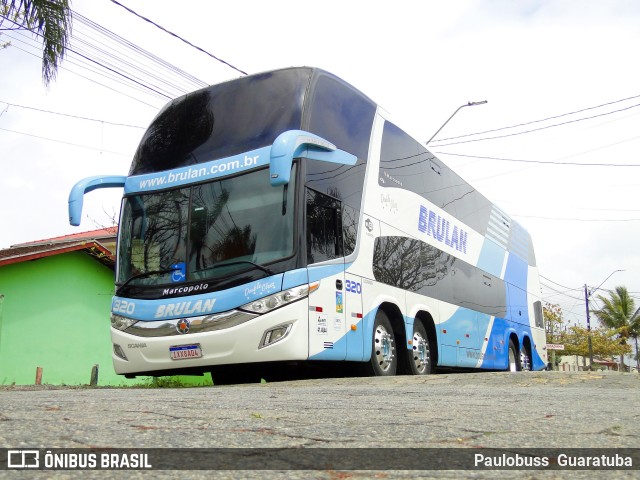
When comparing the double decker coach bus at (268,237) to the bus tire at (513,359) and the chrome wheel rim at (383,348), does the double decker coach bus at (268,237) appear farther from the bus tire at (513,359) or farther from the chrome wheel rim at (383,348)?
the bus tire at (513,359)

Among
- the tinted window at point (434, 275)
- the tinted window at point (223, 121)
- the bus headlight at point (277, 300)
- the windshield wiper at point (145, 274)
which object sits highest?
the tinted window at point (223, 121)

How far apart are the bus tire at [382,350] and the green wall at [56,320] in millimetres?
8732

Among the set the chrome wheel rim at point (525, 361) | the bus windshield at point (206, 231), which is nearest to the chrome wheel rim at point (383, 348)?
the bus windshield at point (206, 231)

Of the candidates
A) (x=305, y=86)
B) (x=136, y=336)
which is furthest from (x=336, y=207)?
(x=136, y=336)

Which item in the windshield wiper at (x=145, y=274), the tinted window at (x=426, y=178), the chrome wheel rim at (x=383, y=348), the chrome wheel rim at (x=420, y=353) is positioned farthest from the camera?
the tinted window at (x=426, y=178)

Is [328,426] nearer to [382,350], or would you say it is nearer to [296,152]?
[296,152]

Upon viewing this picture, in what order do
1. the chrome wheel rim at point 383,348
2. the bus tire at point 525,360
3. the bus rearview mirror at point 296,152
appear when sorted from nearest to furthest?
the bus rearview mirror at point 296,152
the chrome wheel rim at point 383,348
the bus tire at point 525,360

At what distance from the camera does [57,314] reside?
Answer: 53.1ft

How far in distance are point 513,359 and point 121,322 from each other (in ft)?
34.0

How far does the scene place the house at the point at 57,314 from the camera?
15.4 meters

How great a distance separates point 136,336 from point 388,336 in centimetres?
357

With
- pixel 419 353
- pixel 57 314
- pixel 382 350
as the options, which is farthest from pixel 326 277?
pixel 57 314

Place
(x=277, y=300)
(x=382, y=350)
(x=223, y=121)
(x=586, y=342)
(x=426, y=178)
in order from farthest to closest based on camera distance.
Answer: (x=586, y=342), (x=426, y=178), (x=382, y=350), (x=223, y=121), (x=277, y=300)

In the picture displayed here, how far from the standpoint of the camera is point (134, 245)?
9352mm
